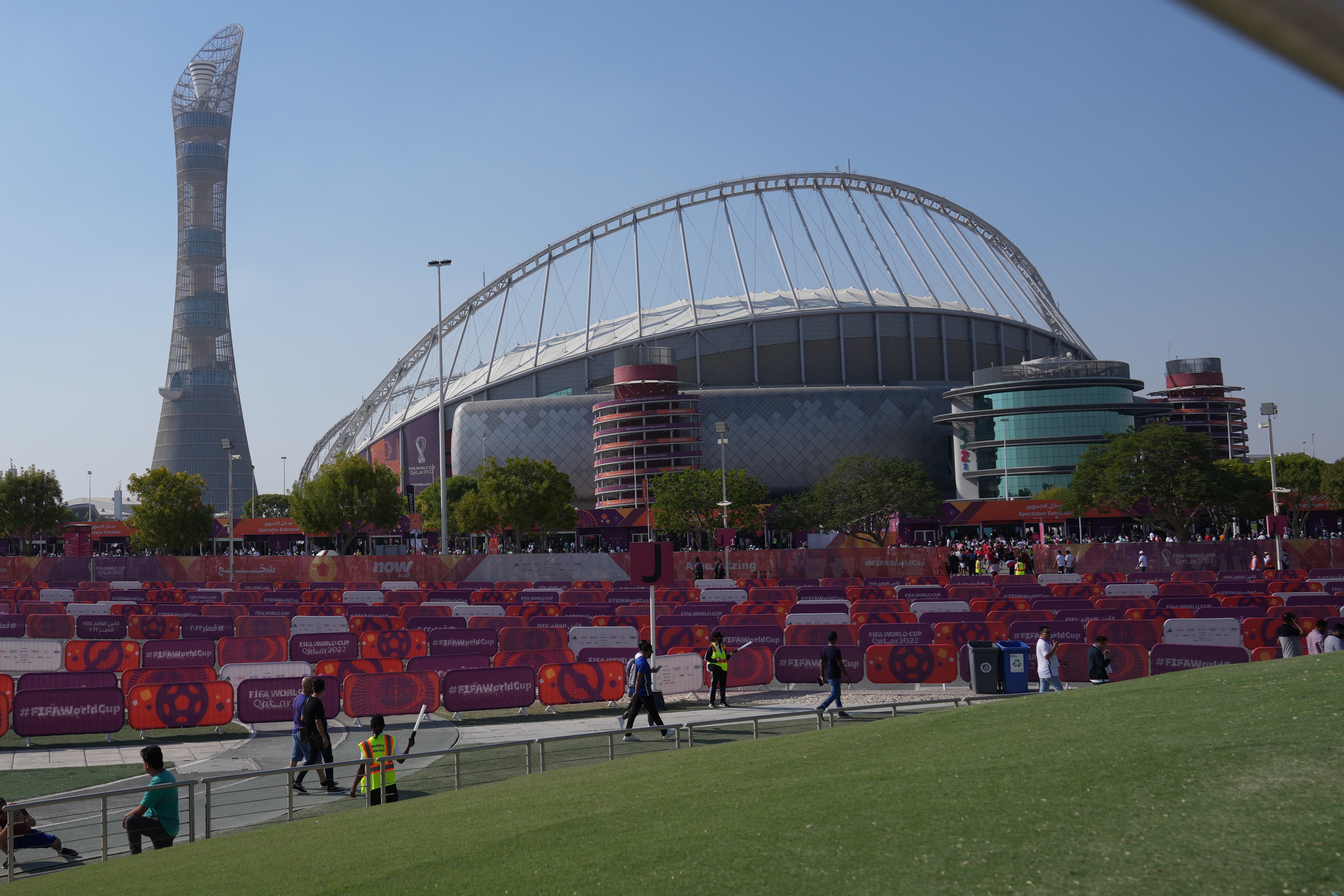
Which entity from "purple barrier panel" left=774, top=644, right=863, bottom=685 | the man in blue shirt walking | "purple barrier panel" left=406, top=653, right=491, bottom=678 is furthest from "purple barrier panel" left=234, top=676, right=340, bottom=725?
"purple barrier panel" left=774, top=644, right=863, bottom=685

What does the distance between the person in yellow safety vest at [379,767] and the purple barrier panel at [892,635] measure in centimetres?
1317

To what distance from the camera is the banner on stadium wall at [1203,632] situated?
22.2 m

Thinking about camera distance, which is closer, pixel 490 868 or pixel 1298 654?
pixel 490 868

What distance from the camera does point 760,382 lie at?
134750 mm

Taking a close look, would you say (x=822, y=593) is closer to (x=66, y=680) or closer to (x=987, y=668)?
(x=987, y=668)

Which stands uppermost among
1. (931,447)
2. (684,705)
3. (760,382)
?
(760,382)

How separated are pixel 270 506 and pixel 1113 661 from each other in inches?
6478

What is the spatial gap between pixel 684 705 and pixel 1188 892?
15.5 meters

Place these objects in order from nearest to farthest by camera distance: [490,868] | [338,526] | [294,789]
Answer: [490,868], [294,789], [338,526]

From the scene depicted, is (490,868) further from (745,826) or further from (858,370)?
(858,370)

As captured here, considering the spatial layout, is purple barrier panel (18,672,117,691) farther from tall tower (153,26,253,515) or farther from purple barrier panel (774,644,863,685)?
tall tower (153,26,253,515)

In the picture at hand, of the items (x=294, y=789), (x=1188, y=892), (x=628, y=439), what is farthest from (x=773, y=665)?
(x=628, y=439)

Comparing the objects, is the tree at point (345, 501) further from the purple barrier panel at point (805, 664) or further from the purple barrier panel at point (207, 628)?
the purple barrier panel at point (805, 664)

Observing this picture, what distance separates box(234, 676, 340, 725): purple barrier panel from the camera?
19.0 meters
